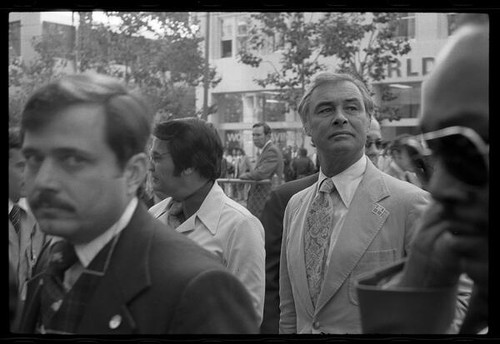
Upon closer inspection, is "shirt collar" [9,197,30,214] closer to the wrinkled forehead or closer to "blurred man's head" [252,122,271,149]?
"blurred man's head" [252,122,271,149]

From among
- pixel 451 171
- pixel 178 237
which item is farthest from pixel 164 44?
pixel 451 171

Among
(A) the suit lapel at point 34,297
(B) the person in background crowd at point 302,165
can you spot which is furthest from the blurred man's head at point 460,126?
(A) the suit lapel at point 34,297

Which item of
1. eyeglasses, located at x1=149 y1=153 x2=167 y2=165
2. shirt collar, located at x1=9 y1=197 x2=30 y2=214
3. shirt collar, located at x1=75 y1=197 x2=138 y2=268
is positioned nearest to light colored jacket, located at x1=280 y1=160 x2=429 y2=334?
eyeglasses, located at x1=149 y1=153 x2=167 y2=165

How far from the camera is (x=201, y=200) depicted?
102 inches

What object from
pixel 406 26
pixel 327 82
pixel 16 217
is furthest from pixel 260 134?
pixel 16 217

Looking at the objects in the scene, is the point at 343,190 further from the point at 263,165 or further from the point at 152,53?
the point at 152,53

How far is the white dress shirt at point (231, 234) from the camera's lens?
2422 millimetres

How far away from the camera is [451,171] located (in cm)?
211

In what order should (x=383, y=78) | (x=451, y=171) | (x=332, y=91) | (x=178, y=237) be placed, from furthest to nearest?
(x=332, y=91) < (x=383, y=78) < (x=178, y=237) < (x=451, y=171)

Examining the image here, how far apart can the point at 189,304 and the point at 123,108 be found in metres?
0.56

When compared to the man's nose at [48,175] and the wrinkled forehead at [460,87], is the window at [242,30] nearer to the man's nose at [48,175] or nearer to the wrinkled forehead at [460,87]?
the wrinkled forehead at [460,87]

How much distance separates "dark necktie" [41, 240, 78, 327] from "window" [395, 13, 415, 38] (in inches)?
43.3

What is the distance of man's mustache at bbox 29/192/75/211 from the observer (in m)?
2.19

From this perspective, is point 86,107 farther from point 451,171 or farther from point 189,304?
point 451,171
